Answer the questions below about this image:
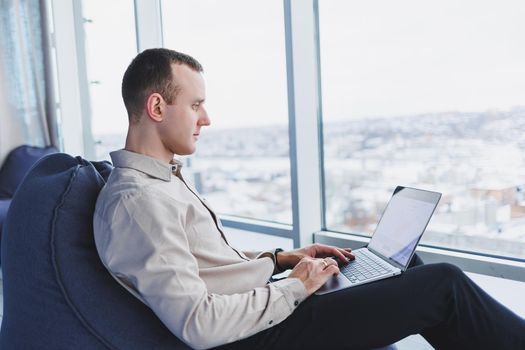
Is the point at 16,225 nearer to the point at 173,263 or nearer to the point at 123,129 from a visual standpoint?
the point at 173,263

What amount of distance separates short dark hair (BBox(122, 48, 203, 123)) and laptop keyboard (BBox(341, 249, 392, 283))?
685mm

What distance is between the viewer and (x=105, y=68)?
11.3 feet

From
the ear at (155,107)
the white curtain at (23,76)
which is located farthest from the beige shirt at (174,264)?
the white curtain at (23,76)

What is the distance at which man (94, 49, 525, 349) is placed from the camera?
99 centimetres

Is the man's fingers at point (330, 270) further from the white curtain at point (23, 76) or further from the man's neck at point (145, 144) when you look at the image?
the white curtain at point (23, 76)

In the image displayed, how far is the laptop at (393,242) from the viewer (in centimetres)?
127

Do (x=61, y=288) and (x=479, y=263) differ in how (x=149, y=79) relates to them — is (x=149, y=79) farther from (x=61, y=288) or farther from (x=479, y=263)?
(x=479, y=263)

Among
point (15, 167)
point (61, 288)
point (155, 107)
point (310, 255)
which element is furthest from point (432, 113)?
point (15, 167)

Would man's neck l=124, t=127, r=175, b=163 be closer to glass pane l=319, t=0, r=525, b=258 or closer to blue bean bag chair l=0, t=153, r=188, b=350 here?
blue bean bag chair l=0, t=153, r=188, b=350

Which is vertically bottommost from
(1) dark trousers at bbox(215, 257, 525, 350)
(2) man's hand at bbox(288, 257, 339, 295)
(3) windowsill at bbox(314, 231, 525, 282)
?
(3) windowsill at bbox(314, 231, 525, 282)

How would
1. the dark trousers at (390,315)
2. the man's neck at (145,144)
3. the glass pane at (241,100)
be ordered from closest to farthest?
the dark trousers at (390,315)
the man's neck at (145,144)
the glass pane at (241,100)

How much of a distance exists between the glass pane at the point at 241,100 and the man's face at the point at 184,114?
1.29 meters

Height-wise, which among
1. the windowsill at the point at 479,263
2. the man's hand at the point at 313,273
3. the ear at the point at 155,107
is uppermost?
the ear at the point at 155,107

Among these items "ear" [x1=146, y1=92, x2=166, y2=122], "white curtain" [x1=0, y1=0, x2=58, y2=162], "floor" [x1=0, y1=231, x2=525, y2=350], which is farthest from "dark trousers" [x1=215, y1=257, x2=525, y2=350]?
"white curtain" [x1=0, y1=0, x2=58, y2=162]
